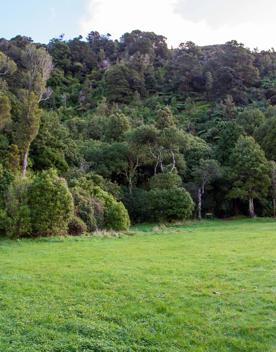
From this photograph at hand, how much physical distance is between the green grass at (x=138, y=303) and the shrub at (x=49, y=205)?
29.4ft

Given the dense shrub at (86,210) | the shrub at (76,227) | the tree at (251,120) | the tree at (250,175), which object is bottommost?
the shrub at (76,227)

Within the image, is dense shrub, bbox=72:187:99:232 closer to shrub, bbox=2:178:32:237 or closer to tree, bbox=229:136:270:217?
shrub, bbox=2:178:32:237

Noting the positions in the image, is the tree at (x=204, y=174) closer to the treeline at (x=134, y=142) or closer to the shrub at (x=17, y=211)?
the treeline at (x=134, y=142)

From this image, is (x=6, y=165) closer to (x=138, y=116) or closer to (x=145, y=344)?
(x=145, y=344)

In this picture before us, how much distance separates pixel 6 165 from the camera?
34.8m

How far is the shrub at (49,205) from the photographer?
2741 centimetres

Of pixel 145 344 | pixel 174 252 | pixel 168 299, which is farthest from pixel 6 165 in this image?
pixel 145 344

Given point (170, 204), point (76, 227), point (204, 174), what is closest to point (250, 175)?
point (204, 174)

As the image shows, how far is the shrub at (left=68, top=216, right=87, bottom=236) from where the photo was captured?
99.0 feet

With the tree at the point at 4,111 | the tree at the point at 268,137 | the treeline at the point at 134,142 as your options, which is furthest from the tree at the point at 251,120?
the tree at the point at 4,111

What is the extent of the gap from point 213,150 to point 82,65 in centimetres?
5472

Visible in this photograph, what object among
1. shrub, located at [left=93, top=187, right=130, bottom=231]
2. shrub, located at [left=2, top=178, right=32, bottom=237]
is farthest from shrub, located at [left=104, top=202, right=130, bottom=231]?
shrub, located at [left=2, top=178, right=32, bottom=237]

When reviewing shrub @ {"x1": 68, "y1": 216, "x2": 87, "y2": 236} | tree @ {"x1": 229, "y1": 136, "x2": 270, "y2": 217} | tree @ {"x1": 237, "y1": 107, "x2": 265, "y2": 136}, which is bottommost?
shrub @ {"x1": 68, "y1": 216, "x2": 87, "y2": 236}

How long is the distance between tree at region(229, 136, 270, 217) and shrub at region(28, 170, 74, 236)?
24.3 m
